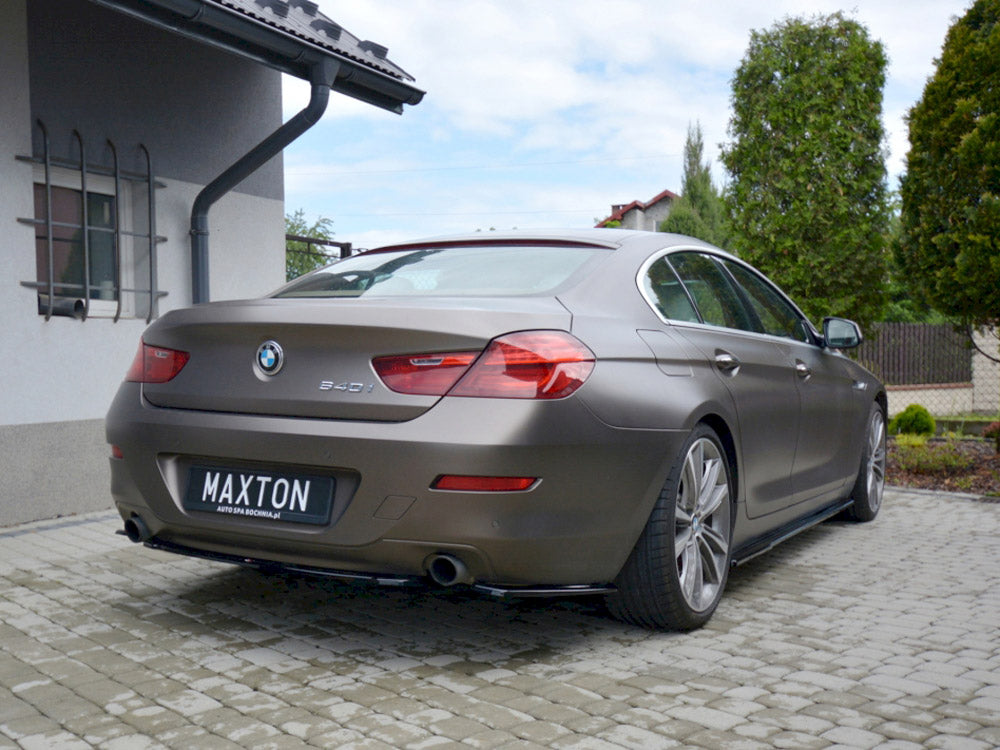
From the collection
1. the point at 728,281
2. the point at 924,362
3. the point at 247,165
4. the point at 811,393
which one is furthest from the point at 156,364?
the point at 924,362

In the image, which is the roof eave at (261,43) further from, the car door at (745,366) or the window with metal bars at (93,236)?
the car door at (745,366)

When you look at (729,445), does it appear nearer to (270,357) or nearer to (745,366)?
(745,366)

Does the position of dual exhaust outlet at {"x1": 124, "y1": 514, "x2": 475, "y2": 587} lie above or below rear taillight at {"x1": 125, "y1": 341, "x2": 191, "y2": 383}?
below

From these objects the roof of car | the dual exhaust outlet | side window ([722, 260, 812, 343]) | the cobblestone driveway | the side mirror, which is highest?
the roof of car

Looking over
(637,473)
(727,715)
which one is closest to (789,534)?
(637,473)

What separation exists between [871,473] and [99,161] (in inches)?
211

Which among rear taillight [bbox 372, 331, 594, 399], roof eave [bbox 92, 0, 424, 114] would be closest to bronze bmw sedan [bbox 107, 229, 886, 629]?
rear taillight [bbox 372, 331, 594, 399]

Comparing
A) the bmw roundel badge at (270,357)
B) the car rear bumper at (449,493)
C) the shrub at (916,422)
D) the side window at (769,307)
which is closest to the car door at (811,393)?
the side window at (769,307)

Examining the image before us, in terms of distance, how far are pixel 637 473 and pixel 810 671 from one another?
0.87 m

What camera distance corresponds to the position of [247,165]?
771 cm

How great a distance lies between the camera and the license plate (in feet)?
11.5

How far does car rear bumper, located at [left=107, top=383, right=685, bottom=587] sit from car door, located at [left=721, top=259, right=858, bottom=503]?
66.4 inches

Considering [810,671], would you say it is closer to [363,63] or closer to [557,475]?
[557,475]

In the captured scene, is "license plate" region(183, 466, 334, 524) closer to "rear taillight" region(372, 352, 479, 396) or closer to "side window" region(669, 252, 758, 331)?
"rear taillight" region(372, 352, 479, 396)
